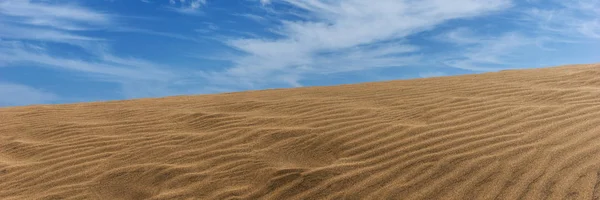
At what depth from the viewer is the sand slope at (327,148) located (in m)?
4.41

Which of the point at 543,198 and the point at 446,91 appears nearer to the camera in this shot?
the point at 543,198

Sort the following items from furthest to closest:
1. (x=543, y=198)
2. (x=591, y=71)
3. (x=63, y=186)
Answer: (x=591, y=71), (x=63, y=186), (x=543, y=198)

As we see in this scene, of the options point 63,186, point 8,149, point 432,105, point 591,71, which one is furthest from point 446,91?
point 8,149

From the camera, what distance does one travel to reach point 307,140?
5.38m

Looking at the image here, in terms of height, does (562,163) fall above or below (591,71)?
below

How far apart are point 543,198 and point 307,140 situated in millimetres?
2284

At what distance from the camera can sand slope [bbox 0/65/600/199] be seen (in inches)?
174

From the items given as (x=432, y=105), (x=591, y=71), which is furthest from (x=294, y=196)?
(x=591, y=71)

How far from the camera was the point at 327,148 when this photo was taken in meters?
5.16

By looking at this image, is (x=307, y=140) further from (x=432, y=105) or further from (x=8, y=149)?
(x=8, y=149)

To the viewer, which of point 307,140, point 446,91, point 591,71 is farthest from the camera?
point 591,71

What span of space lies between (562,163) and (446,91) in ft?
9.73

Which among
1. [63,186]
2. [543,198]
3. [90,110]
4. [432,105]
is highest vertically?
[90,110]

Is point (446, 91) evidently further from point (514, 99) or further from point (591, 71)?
point (591, 71)
